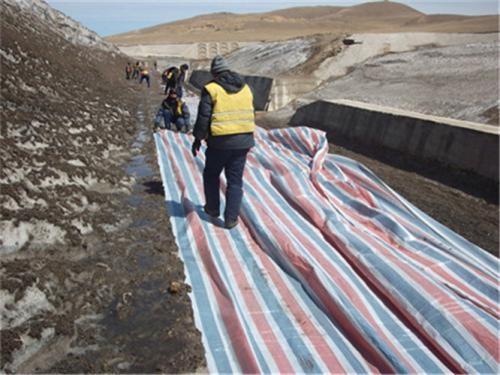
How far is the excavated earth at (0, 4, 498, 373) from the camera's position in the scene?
3355 millimetres

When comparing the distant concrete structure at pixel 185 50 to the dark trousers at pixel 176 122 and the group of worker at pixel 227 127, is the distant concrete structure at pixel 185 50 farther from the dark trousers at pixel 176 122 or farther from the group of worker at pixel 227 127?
the group of worker at pixel 227 127

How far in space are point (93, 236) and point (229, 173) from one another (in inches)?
62.8

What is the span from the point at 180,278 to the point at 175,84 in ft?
33.6

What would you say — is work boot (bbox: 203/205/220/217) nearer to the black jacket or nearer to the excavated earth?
the excavated earth

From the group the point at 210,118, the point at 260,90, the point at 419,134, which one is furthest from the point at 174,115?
the point at 260,90

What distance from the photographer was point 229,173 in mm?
5148

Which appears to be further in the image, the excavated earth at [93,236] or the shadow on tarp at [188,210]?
the shadow on tarp at [188,210]

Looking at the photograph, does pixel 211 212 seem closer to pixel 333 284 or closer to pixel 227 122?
pixel 227 122

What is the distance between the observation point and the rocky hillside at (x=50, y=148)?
4.94 metres

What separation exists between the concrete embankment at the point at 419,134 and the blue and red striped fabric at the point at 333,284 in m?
2.38

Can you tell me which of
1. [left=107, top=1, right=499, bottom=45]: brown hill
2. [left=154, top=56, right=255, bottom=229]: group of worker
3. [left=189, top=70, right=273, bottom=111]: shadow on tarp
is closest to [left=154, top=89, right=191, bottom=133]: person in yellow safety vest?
[left=154, top=56, right=255, bottom=229]: group of worker

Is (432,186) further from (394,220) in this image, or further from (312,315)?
(312,315)

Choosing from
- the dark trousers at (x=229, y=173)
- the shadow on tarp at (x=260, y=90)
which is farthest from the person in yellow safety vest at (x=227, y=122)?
the shadow on tarp at (x=260, y=90)

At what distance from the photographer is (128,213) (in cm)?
597
